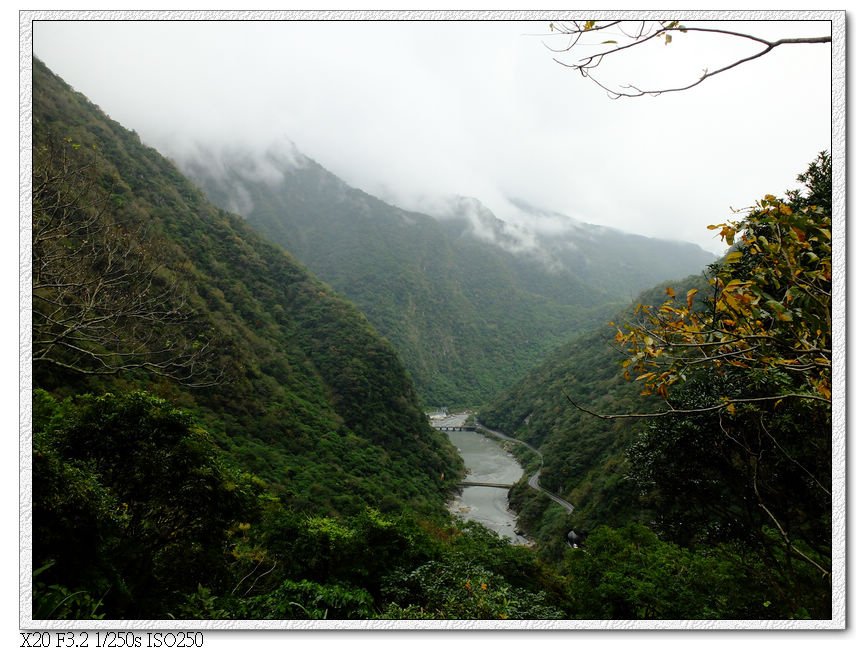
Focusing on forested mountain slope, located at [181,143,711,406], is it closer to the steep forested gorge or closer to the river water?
the river water

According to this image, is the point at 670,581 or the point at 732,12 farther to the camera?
the point at 670,581

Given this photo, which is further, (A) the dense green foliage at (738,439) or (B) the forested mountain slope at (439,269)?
(B) the forested mountain slope at (439,269)

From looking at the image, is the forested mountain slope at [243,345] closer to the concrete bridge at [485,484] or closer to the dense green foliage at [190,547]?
the concrete bridge at [485,484]

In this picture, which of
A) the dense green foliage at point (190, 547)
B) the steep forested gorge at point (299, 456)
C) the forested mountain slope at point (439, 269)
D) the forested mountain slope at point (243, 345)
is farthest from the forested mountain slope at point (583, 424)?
the forested mountain slope at point (439, 269)

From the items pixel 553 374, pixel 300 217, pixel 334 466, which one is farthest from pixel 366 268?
pixel 334 466

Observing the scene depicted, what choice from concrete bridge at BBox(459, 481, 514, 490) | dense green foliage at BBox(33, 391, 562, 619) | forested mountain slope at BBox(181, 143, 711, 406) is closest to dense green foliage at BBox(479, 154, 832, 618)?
dense green foliage at BBox(33, 391, 562, 619)

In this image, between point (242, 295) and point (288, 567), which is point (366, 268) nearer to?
point (242, 295)
